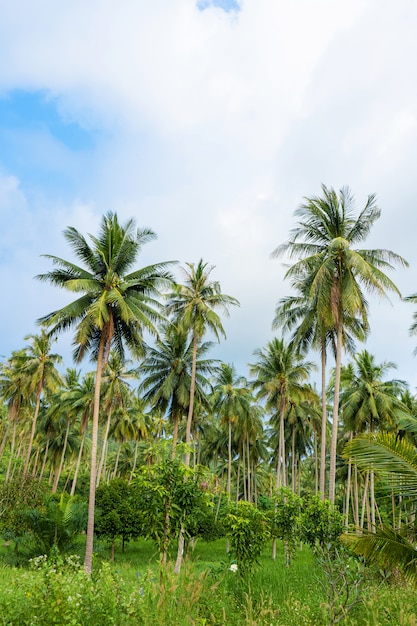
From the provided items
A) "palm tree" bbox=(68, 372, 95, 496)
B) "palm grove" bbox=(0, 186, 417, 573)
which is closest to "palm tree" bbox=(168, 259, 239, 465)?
"palm grove" bbox=(0, 186, 417, 573)

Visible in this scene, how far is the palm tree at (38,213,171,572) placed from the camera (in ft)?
68.2

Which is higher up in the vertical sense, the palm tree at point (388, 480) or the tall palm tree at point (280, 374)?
the tall palm tree at point (280, 374)

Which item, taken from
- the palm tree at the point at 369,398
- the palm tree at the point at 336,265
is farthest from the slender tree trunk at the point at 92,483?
the palm tree at the point at 369,398

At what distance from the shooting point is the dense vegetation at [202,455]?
581cm

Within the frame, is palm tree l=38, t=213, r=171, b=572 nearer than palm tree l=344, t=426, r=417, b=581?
No

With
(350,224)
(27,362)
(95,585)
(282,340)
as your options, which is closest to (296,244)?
(350,224)

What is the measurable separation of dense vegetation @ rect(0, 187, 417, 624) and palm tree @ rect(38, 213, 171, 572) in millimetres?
76

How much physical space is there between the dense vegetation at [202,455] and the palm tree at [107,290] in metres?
0.08

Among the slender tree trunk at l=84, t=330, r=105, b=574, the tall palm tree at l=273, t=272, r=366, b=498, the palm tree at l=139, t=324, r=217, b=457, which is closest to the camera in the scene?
the slender tree trunk at l=84, t=330, r=105, b=574

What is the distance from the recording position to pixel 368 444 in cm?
746

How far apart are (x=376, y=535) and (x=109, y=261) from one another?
57.5ft

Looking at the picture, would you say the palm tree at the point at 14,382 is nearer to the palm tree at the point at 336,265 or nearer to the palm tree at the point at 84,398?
the palm tree at the point at 84,398

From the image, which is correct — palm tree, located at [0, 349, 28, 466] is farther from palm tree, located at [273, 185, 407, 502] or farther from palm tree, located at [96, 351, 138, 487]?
palm tree, located at [273, 185, 407, 502]

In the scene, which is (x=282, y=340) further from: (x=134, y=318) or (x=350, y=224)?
(x=134, y=318)
